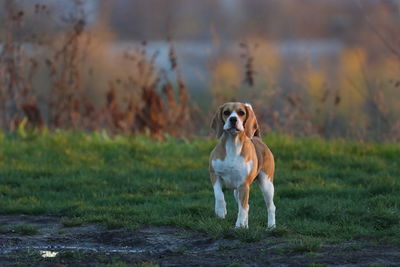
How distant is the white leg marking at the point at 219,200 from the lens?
779 centimetres

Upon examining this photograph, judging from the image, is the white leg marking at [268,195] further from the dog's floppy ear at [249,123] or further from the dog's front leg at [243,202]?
the dog's floppy ear at [249,123]

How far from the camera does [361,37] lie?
14.9 metres

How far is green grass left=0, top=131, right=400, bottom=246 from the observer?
8.29 metres

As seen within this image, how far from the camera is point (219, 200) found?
7.86 metres

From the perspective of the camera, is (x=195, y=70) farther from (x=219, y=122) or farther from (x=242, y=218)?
(x=242, y=218)

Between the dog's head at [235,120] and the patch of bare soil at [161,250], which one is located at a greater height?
the dog's head at [235,120]

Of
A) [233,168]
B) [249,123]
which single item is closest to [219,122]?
[249,123]

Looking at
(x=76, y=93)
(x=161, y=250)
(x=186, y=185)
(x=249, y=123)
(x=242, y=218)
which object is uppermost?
(x=76, y=93)

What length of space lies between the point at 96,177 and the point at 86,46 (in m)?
4.04

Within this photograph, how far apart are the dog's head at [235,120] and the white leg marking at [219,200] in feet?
1.49

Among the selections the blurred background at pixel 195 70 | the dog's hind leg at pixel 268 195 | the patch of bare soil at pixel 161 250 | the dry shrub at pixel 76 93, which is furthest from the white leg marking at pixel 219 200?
the dry shrub at pixel 76 93

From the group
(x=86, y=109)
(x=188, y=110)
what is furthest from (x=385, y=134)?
(x=86, y=109)

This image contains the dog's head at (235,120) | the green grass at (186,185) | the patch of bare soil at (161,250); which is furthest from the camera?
the green grass at (186,185)

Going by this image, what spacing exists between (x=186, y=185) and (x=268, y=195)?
2.77 meters
